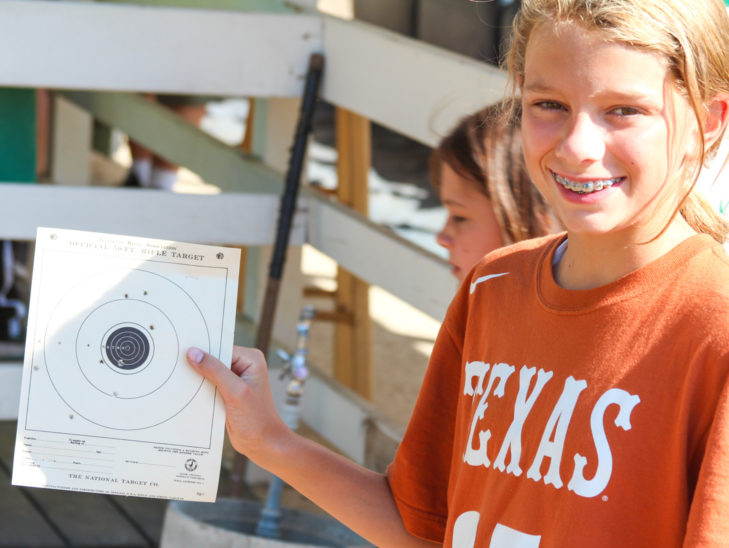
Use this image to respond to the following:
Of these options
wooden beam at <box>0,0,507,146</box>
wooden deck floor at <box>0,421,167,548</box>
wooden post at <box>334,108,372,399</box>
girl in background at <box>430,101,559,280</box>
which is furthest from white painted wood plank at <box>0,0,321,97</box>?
wooden deck floor at <box>0,421,167,548</box>

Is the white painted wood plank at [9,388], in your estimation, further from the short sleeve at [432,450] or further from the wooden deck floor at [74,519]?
the short sleeve at [432,450]

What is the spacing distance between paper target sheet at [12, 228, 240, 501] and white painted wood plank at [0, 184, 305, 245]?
140 centimetres

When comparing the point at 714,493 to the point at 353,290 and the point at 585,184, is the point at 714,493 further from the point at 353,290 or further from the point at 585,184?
the point at 353,290

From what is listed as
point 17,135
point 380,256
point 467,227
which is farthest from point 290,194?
point 17,135

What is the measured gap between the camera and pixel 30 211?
102 inches

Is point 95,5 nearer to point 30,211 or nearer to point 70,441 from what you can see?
point 30,211

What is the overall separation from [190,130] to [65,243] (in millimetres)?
2379

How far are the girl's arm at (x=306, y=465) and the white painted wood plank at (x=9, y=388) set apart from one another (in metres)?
1.55

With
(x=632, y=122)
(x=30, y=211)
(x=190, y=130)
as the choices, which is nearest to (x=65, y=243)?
(x=632, y=122)

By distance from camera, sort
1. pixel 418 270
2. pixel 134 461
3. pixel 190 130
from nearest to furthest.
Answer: pixel 134 461 → pixel 418 270 → pixel 190 130

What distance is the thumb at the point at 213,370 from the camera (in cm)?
119

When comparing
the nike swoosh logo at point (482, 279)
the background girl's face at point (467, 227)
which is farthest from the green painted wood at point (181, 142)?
the nike swoosh logo at point (482, 279)

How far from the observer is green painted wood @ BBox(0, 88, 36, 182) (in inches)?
129

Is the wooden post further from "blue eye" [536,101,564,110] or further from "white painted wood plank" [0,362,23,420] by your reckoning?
"blue eye" [536,101,564,110]
